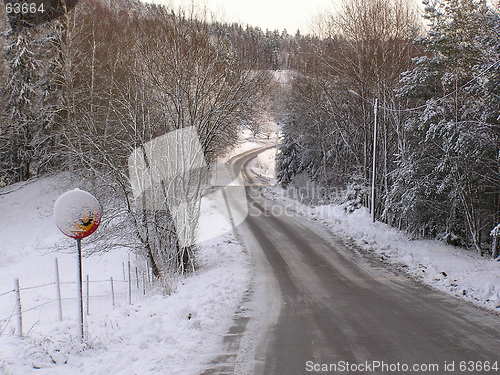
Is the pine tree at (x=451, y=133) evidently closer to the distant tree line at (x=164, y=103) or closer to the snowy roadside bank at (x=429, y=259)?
the snowy roadside bank at (x=429, y=259)

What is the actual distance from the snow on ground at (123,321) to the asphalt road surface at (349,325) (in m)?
0.57

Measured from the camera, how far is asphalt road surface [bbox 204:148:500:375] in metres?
5.98

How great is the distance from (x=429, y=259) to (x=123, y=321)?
1067 cm

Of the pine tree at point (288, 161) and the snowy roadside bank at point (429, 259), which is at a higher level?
the pine tree at point (288, 161)

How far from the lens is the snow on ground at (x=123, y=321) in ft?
19.1

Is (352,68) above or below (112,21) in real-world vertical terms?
below

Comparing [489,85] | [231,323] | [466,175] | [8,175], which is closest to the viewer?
[231,323]

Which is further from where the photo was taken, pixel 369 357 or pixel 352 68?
pixel 352 68

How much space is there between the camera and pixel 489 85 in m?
12.8

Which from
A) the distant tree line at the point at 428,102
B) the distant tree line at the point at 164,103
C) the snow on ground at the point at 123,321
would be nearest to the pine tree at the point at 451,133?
the distant tree line at the point at 428,102

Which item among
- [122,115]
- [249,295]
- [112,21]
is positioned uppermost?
[112,21]

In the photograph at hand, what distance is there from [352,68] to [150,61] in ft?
47.2

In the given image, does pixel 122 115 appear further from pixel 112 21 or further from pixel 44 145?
pixel 44 145

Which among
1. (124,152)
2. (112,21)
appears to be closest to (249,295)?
(124,152)
